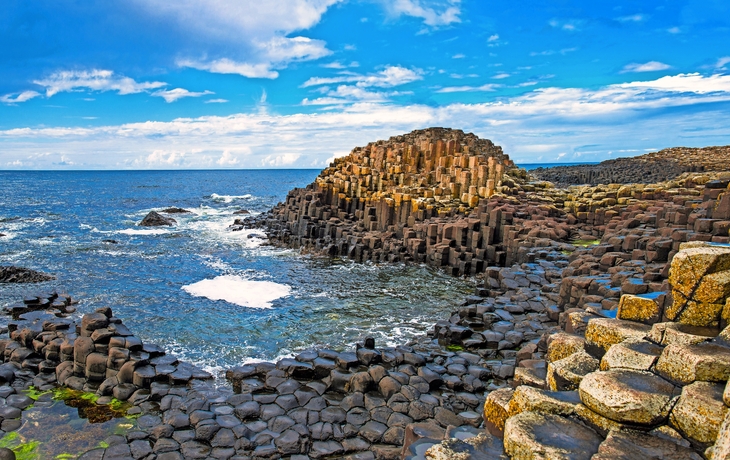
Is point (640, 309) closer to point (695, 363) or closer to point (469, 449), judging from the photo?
point (695, 363)

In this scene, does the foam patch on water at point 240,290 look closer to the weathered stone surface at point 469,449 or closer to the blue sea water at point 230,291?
the blue sea water at point 230,291

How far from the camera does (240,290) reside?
1864cm

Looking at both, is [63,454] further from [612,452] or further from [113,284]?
[113,284]

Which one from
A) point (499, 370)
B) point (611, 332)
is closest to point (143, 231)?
point (499, 370)

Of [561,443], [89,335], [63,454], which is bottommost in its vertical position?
[63,454]

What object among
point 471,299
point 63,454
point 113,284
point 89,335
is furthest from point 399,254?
point 63,454

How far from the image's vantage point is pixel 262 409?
843 cm

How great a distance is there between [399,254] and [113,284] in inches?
519

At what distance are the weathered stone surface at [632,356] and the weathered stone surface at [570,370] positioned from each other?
0.38m

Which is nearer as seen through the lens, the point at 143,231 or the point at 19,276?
the point at 19,276

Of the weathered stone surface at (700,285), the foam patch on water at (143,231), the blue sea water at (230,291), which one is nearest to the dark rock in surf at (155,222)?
the foam patch on water at (143,231)

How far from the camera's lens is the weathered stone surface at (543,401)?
4.74 meters

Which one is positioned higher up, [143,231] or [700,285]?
[700,285]

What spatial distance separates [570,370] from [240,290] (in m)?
15.1
